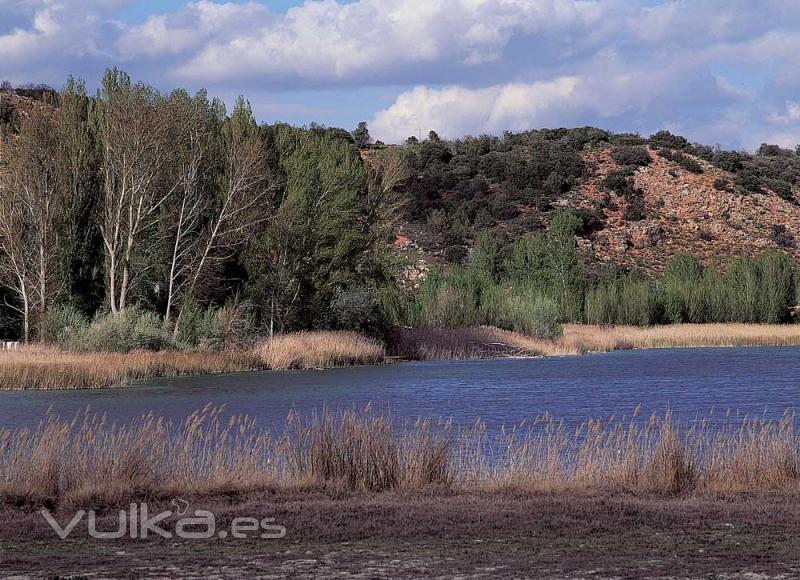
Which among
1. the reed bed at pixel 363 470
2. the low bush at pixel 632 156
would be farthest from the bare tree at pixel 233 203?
the low bush at pixel 632 156

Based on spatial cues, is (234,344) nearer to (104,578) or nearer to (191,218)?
(191,218)

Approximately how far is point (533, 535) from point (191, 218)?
119 ft

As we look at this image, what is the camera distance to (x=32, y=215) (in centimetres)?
4156

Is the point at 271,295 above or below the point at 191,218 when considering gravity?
below

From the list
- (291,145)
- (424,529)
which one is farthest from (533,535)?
(291,145)

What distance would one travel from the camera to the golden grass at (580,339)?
178 feet

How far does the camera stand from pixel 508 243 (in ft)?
315

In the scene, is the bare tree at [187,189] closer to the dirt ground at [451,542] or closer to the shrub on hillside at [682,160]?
the dirt ground at [451,542]

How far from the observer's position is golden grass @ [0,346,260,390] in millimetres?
34438

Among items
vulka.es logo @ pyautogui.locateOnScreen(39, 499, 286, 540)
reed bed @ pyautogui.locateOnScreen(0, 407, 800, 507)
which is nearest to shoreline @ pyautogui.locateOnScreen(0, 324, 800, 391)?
reed bed @ pyautogui.locateOnScreen(0, 407, 800, 507)

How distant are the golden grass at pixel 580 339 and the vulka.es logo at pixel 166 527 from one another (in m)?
41.1

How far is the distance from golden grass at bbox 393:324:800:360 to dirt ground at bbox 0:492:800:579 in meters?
40.6

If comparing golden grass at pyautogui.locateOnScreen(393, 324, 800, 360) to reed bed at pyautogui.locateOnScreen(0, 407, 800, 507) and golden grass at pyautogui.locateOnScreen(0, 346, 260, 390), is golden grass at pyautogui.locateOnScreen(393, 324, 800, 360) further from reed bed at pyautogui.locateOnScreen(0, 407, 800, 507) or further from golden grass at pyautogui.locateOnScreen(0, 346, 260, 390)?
reed bed at pyautogui.locateOnScreen(0, 407, 800, 507)

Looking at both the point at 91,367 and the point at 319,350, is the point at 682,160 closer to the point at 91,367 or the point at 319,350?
the point at 319,350
